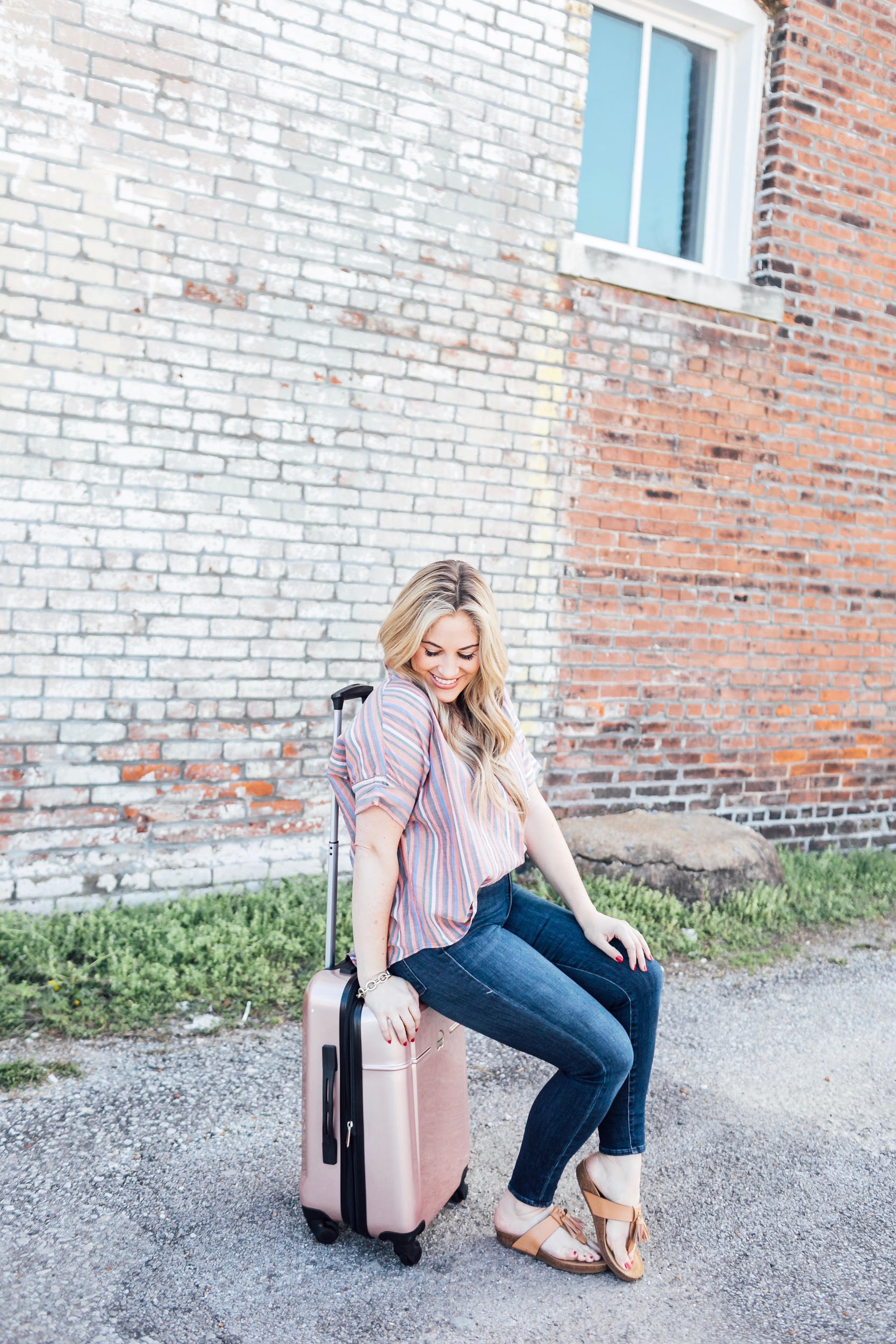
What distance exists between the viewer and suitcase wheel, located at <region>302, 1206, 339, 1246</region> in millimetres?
2434

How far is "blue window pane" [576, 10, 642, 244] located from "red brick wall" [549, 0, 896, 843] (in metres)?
0.64

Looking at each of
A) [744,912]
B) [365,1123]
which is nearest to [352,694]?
[365,1123]

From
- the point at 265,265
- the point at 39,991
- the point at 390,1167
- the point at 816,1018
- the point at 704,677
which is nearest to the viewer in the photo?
the point at 390,1167

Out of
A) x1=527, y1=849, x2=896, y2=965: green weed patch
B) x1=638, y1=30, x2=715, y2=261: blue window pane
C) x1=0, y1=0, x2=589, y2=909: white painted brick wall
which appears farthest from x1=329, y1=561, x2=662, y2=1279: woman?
x1=638, y1=30, x2=715, y2=261: blue window pane

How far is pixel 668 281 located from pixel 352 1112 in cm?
478

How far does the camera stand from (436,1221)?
263cm

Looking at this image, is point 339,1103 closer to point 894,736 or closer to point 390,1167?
point 390,1167

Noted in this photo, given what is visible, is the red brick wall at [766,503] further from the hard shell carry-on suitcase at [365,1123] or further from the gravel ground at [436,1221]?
the hard shell carry-on suitcase at [365,1123]

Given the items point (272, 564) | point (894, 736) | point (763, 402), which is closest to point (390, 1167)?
point (272, 564)

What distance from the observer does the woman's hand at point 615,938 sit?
2537 millimetres

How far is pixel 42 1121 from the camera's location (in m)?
2.95

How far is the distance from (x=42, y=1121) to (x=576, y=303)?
4488mm

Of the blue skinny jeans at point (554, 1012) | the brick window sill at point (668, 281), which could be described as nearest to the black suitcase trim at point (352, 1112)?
the blue skinny jeans at point (554, 1012)

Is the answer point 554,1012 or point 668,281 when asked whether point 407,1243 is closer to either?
point 554,1012
